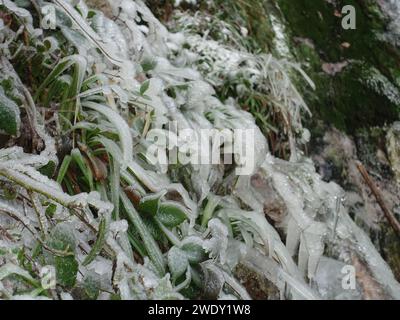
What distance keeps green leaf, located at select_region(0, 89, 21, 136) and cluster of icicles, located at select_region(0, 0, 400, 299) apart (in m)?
0.07

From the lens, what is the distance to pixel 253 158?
1512 millimetres

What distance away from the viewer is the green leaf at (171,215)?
114 centimetres

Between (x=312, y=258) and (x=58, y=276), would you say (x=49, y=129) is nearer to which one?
(x=58, y=276)

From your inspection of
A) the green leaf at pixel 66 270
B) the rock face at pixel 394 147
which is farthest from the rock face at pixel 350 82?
the green leaf at pixel 66 270

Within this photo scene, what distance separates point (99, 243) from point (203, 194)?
479 mm

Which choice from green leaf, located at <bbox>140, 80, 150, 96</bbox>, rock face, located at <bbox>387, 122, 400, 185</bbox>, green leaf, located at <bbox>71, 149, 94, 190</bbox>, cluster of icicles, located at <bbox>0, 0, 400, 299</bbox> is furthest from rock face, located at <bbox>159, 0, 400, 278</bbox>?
green leaf, located at <bbox>71, 149, 94, 190</bbox>

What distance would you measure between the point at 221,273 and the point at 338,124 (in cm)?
122

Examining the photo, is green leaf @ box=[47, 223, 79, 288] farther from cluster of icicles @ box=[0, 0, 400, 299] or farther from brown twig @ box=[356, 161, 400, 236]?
brown twig @ box=[356, 161, 400, 236]

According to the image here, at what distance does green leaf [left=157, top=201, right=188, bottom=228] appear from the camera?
1.14 meters

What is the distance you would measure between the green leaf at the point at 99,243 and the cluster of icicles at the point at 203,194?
26mm

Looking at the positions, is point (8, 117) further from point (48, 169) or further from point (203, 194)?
point (203, 194)

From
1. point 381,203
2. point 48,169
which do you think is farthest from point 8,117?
point 381,203

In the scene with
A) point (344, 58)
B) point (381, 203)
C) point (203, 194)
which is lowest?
point (381, 203)

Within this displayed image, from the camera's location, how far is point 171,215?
1.14 metres
